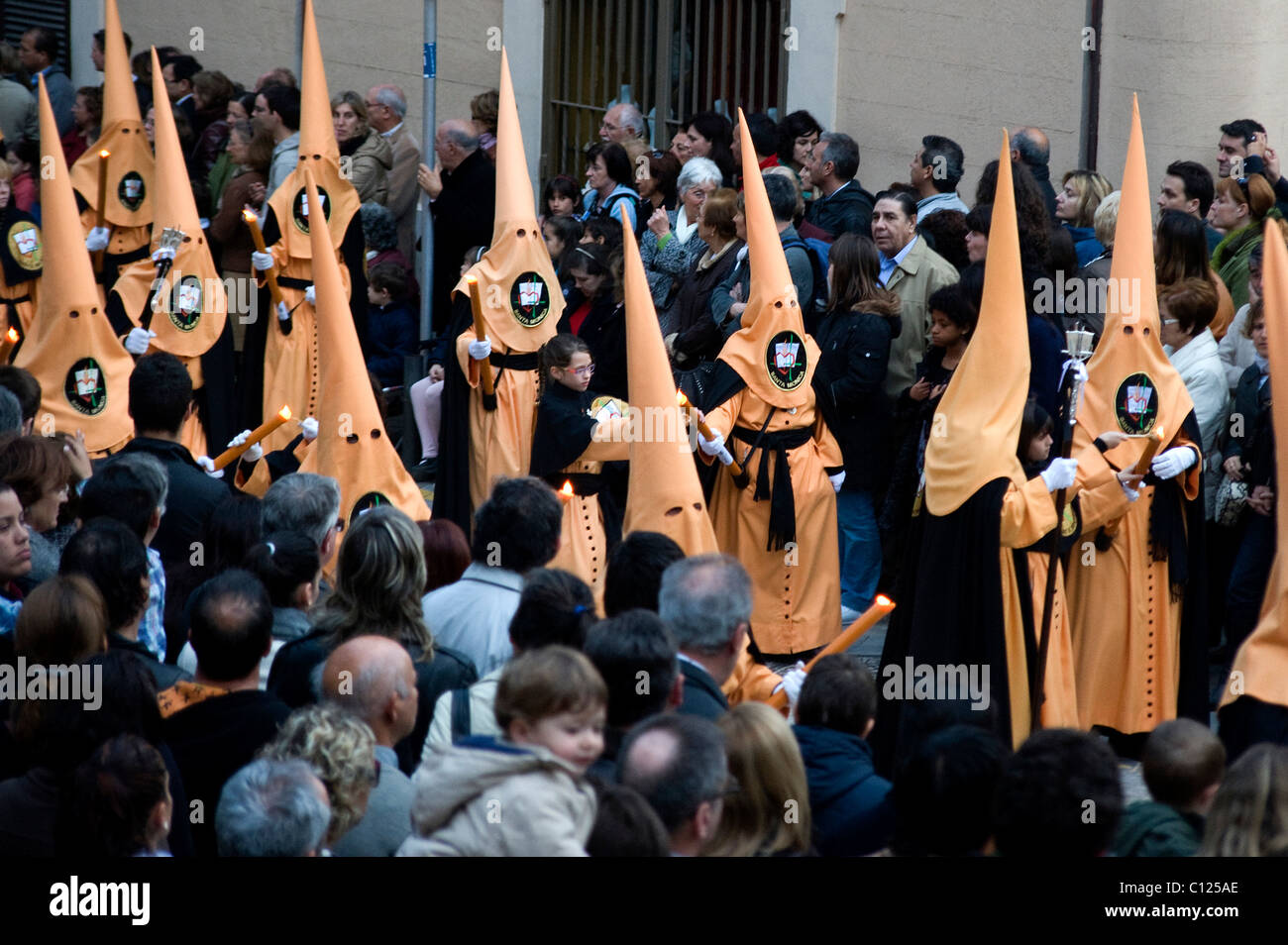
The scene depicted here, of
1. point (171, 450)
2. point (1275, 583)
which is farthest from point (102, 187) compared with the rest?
point (1275, 583)

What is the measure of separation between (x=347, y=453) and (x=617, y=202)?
285cm

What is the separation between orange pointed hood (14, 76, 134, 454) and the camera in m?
7.75

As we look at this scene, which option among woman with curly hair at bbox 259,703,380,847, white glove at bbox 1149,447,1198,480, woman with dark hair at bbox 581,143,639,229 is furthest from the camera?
woman with dark hair at bbox 581,143,639,229

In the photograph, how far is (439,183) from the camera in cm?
962

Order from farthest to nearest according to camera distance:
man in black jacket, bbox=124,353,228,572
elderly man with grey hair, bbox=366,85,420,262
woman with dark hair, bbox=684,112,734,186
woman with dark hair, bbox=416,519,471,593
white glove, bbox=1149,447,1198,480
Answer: elderly man with grey hair, bbox=366,85,420,262, woman with dark hair, bbox=684,112,734,186, white glove, bbox=1149,447,1198,480, man in black jacket, bbox=124,353,228,572, woman with dark hair, bbox=416,519,471,593

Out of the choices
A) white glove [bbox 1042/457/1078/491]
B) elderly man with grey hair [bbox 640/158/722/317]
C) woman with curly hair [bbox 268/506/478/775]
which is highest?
elderly man with grey hair [bbox 640/158/722/317]

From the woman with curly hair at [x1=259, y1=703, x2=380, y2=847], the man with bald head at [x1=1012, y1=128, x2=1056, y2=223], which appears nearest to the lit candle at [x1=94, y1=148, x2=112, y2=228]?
the man with bald head at [x1=1012, y1=128, x2=1056, y2=223]

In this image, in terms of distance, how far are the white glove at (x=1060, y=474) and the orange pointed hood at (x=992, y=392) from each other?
3.5 inches

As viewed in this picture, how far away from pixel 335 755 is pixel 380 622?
92 cm

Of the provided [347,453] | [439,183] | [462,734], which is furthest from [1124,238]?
[439,183]

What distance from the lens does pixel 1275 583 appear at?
4793 mm

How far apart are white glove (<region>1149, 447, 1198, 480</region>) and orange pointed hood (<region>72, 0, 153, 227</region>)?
19.8ft

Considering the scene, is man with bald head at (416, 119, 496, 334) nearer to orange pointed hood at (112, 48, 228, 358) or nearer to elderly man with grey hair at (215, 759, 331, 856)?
orange pointed hood at (112, 48, 228, 358)

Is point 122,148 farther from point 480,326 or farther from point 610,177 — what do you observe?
point 480,326
